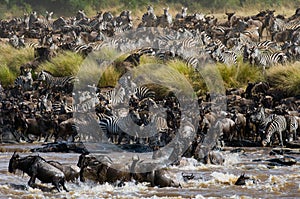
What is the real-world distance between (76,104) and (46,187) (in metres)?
9.91

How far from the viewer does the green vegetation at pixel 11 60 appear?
27328mm

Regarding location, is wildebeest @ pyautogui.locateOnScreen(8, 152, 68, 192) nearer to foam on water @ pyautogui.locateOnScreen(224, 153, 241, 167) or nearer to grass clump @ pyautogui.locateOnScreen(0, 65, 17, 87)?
foam on water @ pyautogui.locateOnScreen(224, 153, 241, 167)

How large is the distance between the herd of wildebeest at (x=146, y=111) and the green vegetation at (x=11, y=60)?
1.56 ft

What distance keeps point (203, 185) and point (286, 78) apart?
1126 cm

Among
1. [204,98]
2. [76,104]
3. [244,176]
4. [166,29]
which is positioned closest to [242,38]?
[166,29]

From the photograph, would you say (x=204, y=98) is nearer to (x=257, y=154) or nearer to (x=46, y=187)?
(x=257, y=154)

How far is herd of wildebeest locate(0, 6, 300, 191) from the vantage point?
12383mm

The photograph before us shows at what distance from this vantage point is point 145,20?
39.1m

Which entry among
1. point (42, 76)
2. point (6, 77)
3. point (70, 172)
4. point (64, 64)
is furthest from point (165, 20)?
point (70, 172)

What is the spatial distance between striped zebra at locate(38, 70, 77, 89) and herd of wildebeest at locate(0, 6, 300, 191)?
39 mm

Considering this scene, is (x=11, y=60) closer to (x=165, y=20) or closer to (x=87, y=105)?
(x=87, y=105)

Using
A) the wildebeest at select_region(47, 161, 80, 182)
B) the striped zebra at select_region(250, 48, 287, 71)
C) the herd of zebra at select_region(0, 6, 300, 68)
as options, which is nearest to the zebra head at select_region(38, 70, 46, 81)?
the herd of zebra at select_region(0, 6, 300, 68)

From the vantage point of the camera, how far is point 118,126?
59.7 ft

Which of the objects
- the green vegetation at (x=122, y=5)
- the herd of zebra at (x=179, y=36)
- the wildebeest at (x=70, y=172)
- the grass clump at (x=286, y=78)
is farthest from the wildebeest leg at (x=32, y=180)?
the green vegetation at (x=122, y=5)
